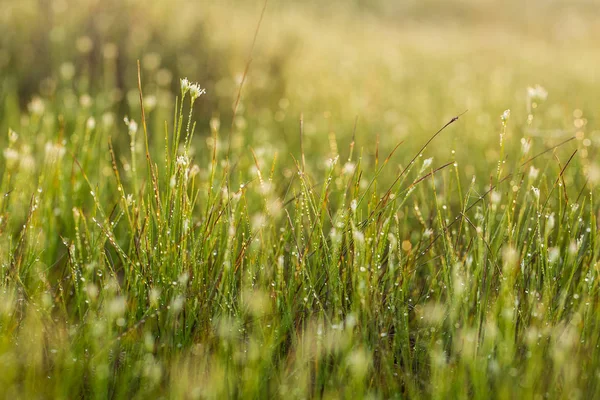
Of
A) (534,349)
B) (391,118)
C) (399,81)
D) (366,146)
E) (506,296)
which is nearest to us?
(534,349)

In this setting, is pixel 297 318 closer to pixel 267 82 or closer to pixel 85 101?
pixel 85 101

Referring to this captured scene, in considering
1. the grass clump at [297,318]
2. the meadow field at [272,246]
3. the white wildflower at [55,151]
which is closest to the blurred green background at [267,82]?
the meadow field at [272,246]

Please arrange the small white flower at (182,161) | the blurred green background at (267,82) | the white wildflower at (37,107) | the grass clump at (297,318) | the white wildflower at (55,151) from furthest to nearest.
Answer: the blurred green background at (267,82) → the white wildflower at (37,107) → the white wildflower at (55,151) → the small white flower at (182,161) → the grass clump at (297,318)

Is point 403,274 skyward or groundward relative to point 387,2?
groundward

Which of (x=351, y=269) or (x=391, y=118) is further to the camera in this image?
(x=391, y=118)

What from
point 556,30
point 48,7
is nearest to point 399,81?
point 48,7

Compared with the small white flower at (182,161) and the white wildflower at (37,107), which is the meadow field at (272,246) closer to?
the small white flower at (182,161)

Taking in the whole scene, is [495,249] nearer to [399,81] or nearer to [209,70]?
[209,70]

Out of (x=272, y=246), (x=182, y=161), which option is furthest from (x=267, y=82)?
(x=182, y=161)
